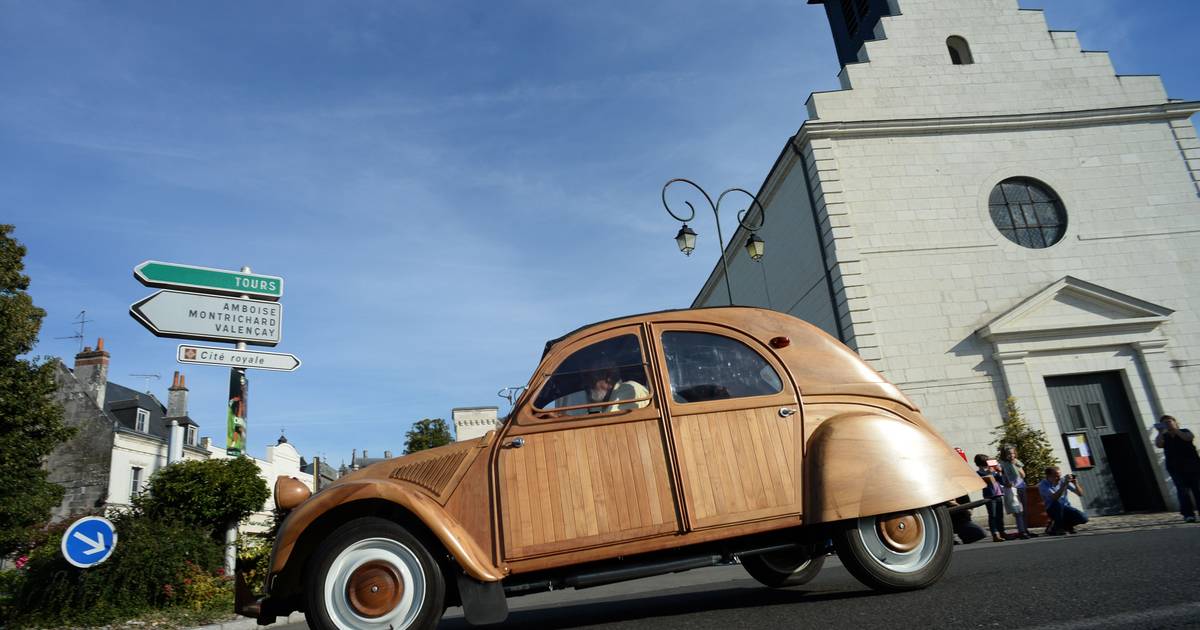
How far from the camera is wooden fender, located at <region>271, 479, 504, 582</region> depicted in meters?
3.61

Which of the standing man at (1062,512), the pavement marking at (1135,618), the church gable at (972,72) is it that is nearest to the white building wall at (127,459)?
the church gable at (972,72)

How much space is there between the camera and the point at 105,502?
27.7 metres

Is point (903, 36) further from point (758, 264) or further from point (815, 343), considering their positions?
point (815, 343)

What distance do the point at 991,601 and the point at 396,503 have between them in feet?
10.3

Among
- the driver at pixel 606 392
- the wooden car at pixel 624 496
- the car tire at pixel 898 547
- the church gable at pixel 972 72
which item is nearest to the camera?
the wooden car at pixel 624 496

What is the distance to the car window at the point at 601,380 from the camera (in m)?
4.04

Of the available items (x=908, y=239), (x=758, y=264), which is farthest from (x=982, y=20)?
(x=758, y=264)

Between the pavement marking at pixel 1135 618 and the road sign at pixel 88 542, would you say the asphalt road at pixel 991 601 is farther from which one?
the road sign at pixel 88 542

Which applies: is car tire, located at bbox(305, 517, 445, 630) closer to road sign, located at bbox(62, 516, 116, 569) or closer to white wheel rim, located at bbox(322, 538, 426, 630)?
white wheel rim, located at bbox(322, 538, 426, 630)

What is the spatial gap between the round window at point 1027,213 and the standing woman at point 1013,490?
7.08 meters

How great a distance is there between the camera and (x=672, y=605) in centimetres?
486

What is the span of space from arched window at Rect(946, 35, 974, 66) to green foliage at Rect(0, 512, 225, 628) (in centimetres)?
1995

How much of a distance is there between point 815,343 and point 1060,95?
1768cm

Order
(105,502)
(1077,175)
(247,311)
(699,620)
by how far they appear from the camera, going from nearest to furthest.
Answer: (699,620)
(247,311)
(1077,175)
(105,502)
